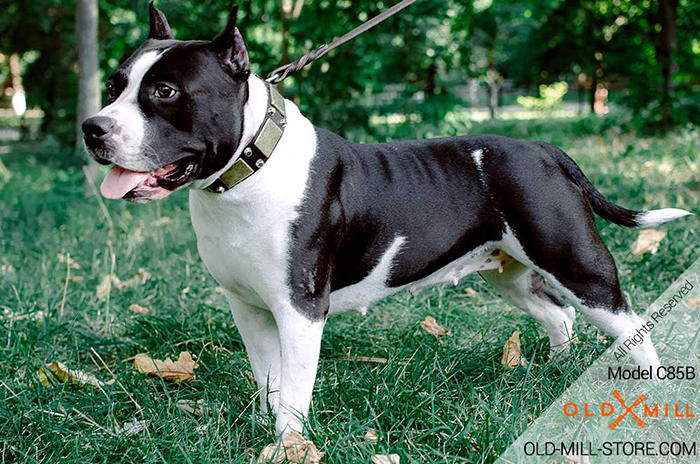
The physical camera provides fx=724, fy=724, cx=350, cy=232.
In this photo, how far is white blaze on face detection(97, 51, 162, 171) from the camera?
2066 millimetres

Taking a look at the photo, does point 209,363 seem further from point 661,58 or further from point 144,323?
point 661,58

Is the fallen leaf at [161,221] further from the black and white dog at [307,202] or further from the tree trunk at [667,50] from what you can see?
the tree trunk at [667,50]

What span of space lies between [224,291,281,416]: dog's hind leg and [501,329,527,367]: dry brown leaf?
923 mm

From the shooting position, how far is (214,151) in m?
2.16

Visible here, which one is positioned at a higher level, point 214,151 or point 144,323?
point 214,151

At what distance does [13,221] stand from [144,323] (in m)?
2.84

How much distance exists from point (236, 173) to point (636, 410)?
1591mm

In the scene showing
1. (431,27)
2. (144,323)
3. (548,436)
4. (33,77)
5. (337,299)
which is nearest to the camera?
(548,436)

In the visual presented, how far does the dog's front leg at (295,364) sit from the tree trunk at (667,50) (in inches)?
362

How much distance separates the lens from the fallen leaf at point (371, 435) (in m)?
2.35

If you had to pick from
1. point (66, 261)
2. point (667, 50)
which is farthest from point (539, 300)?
point (667, 50)

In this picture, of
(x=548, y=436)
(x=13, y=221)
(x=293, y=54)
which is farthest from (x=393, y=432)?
(x=293, y=54)

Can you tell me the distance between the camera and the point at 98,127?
6.73 ft

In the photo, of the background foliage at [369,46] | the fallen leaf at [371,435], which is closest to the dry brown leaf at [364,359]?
the fallen leaf at [371,435]
